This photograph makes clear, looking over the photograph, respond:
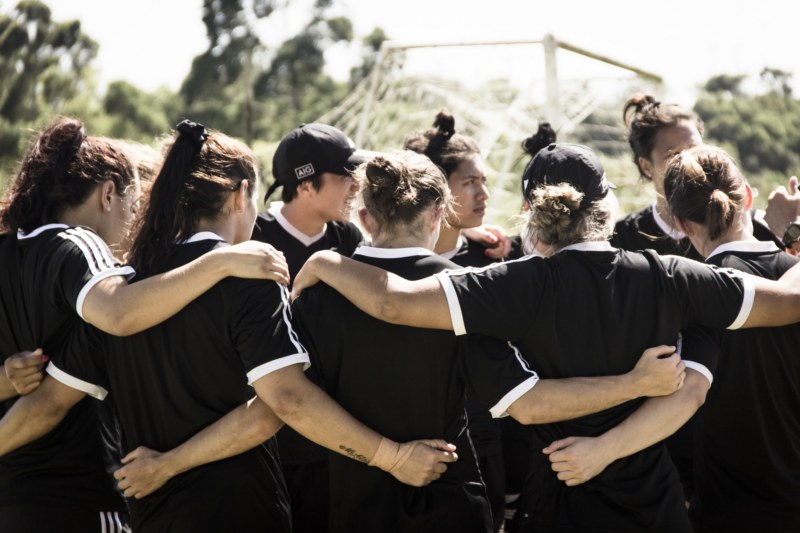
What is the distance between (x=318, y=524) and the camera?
11.6 feet

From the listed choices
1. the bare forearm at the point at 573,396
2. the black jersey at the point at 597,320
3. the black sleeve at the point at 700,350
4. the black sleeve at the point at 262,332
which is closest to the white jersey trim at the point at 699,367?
the black sleeve at the point at 700,350

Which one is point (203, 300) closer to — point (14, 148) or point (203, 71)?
point (14, 148)

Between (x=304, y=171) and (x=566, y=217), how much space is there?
180 cm

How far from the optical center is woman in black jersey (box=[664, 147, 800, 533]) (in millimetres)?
3051

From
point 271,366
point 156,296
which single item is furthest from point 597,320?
point 156,296

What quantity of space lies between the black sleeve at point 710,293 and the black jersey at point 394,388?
66 centimetres

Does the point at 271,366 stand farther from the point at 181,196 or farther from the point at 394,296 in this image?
the point at 181,196

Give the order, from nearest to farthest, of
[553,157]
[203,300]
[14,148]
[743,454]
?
1. [203,300]
2. [553,157]
3. [743,454]
4. [14,148]

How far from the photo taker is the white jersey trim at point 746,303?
2.74 m

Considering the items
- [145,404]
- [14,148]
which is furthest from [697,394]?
[14,148]

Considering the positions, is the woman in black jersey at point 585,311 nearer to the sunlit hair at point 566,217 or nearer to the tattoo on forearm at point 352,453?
the sunlit hair at point 566,217

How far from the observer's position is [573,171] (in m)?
2.83

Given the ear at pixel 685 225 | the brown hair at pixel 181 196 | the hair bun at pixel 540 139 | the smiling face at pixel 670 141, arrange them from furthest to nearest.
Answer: the hair bun at pixel 540 139 < the smiling face at pixel 670 141 < the ear at pixel 685 225 < the brown hair at pixel 181 196

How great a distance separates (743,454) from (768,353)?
1.22ft
